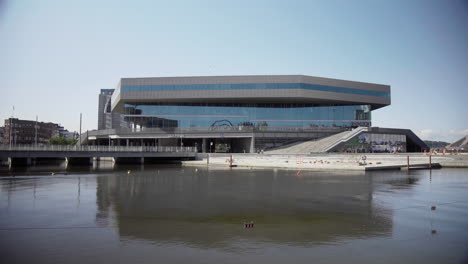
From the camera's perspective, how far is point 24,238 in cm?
1225

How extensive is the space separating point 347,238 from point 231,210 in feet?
22.5

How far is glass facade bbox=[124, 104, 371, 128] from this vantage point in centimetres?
8838

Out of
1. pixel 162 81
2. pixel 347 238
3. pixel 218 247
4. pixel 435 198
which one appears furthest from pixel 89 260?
pixel 162 81

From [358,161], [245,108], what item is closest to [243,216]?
[358,161]

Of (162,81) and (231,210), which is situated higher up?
(162,81)

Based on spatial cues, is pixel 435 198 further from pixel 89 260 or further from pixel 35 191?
pixel 35 191

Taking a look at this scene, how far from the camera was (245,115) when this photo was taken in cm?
8950

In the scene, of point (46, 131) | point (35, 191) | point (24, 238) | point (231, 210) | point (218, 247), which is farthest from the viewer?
point (46, 131)

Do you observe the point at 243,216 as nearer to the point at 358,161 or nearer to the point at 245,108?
the point at 358,161

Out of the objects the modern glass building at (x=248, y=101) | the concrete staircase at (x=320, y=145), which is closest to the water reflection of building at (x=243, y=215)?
the concrete staircase at (x=320, y=145)

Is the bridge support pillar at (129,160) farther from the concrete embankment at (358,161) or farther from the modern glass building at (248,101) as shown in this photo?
the concrete embankment at (358,161)

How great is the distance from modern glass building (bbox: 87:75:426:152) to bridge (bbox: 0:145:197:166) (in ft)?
35.2

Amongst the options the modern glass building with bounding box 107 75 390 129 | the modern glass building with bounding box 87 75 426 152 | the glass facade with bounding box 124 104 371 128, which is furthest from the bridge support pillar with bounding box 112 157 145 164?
the glass facade with bounding box 124 104 371 128

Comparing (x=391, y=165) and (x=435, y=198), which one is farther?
(x=391, y=165)
